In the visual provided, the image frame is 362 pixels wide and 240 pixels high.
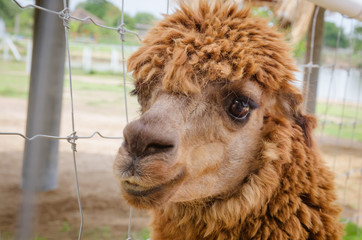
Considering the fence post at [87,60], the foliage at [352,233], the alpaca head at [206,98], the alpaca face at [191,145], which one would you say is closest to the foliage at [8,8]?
the alpaca head at [206,98]

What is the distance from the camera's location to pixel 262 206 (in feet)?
6.40

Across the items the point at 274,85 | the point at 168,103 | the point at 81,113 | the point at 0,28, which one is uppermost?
the point at 0,28

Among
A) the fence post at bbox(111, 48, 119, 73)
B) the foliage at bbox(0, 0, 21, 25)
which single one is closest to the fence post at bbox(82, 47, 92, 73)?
the fence post at bbox(111, 48, 119, 73)

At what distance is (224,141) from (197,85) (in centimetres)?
34

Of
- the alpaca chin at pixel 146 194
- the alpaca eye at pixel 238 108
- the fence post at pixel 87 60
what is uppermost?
the fence post at pixel 87 60

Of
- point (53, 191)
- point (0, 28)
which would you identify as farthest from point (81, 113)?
point (0, 28)

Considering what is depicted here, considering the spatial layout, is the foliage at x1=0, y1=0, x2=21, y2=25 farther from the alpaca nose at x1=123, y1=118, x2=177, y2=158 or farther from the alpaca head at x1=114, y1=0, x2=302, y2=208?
the alpaca nose at x1=123, y1=118, x2=177, y2=158

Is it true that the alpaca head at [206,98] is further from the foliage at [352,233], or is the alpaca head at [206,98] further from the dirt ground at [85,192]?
the foliage at [352,233]

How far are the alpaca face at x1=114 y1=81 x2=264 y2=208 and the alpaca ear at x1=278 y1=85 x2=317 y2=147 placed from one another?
179 millimetres

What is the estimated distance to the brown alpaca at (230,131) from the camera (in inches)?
71.9

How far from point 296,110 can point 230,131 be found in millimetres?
467

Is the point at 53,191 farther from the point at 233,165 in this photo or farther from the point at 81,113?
the point at 81,113

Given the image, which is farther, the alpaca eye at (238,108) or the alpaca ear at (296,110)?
the alpaca ear at (296,110)

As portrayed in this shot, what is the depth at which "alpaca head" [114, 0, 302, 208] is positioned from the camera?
5.45ft
